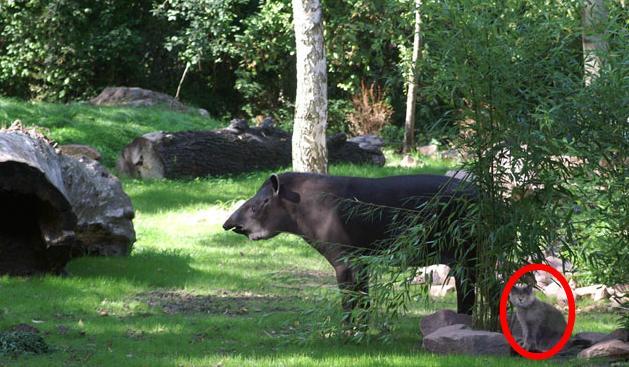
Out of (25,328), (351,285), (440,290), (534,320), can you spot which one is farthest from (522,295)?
(25,328)

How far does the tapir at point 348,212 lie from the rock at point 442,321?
217 mm

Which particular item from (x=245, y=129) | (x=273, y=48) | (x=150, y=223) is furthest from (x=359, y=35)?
(x=150, y=223)

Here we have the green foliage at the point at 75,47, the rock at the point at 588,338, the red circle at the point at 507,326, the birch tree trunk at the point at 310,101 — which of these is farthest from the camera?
the green foliage at the point at 75,47

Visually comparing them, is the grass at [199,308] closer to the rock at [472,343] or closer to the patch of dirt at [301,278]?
the patch of dirt at [301,278]

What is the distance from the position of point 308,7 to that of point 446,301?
6.06 metres

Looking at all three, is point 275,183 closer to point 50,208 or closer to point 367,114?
point 50,208

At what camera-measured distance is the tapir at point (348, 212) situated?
373 inches

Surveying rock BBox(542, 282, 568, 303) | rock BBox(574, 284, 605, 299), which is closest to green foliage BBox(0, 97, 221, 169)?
rock BBox(542, 282, 568, 303)

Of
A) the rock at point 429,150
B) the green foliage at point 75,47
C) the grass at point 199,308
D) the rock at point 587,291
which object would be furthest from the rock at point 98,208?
the green foliage at point 75,47

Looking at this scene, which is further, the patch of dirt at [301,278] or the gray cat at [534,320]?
the patch of dirt at [301,278]

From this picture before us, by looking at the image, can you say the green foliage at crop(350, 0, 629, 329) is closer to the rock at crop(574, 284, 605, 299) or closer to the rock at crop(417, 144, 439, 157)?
the rock at crop(574, 284, 605, 299)

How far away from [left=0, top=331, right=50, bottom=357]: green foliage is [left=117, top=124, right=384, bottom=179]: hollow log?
11415 mm

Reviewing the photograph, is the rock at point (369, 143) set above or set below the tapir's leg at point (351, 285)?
above

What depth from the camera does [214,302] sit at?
36.9 ft
